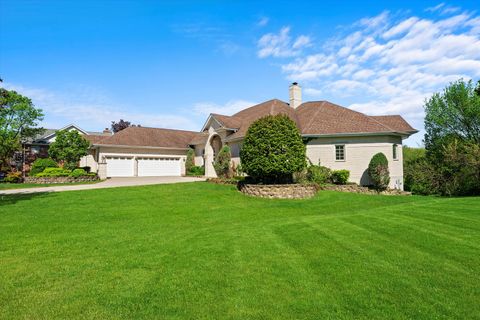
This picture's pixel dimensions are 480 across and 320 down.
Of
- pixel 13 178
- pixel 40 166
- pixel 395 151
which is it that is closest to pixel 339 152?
pixel 395 151

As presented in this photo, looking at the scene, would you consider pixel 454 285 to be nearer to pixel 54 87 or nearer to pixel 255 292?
pixel 255 292

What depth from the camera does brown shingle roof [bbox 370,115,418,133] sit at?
2006 centimetres

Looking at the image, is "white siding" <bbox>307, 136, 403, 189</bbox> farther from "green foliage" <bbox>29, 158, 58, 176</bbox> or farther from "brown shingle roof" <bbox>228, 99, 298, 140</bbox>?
"green foliage" <bbox>29, 158, 58, 176</bbox>

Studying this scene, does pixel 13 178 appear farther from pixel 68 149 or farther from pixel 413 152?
pixel 413 152

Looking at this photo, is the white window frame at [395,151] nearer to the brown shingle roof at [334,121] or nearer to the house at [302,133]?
the house at [302,133]

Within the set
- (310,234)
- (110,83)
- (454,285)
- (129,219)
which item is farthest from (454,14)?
(110,83)

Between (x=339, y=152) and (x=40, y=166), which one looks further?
(x=40, y=166)

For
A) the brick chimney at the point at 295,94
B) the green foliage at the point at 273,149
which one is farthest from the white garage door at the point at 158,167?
the green foliage at the point at 273,149

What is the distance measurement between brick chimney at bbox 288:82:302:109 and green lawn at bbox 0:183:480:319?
61.2 feet

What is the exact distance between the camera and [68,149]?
25750mm

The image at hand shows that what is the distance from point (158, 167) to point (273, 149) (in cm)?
1886

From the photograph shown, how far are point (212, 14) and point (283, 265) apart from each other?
1202 cm

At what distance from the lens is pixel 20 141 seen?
29.0m

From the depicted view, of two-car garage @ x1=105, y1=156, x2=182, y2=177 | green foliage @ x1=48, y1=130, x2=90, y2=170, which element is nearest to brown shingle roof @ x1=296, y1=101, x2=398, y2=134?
two-car garage @ x1=105, y1=156, x2=182, y2=177
